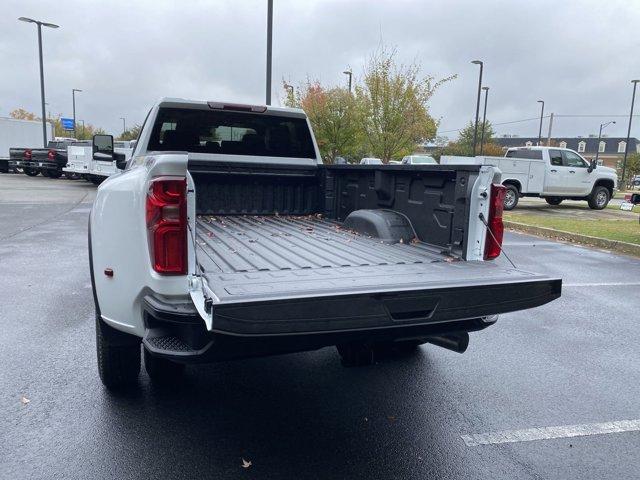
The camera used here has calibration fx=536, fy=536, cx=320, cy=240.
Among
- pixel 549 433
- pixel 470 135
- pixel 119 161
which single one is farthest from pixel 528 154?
pixel 470 135

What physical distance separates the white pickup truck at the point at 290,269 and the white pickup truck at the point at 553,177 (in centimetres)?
1380

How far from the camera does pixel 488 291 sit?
2.83 metres

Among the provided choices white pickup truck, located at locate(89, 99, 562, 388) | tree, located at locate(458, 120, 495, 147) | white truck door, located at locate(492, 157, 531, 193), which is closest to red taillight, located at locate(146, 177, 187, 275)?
white pickup truck, located at locate(89, 99, 562, 388)

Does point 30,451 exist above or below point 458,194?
below

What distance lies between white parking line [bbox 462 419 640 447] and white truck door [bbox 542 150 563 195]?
52.6 feet

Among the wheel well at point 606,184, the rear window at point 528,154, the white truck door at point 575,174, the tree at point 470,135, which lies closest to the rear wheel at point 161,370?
→ the rear window at point 528,154

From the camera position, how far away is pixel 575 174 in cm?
1869

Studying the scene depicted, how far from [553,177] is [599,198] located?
106 inches

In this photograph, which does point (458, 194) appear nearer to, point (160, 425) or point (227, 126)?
point (160, 425)

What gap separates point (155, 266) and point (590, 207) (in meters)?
20.4

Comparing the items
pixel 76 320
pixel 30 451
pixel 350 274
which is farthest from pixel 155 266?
pixel 76 320

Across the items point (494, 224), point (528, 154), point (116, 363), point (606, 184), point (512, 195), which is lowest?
point (116, 363)

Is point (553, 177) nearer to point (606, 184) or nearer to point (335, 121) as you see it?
point (606, 184)

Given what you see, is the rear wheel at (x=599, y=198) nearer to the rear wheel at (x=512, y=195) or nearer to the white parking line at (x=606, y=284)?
the rear wheel at (x=512, y=195)
